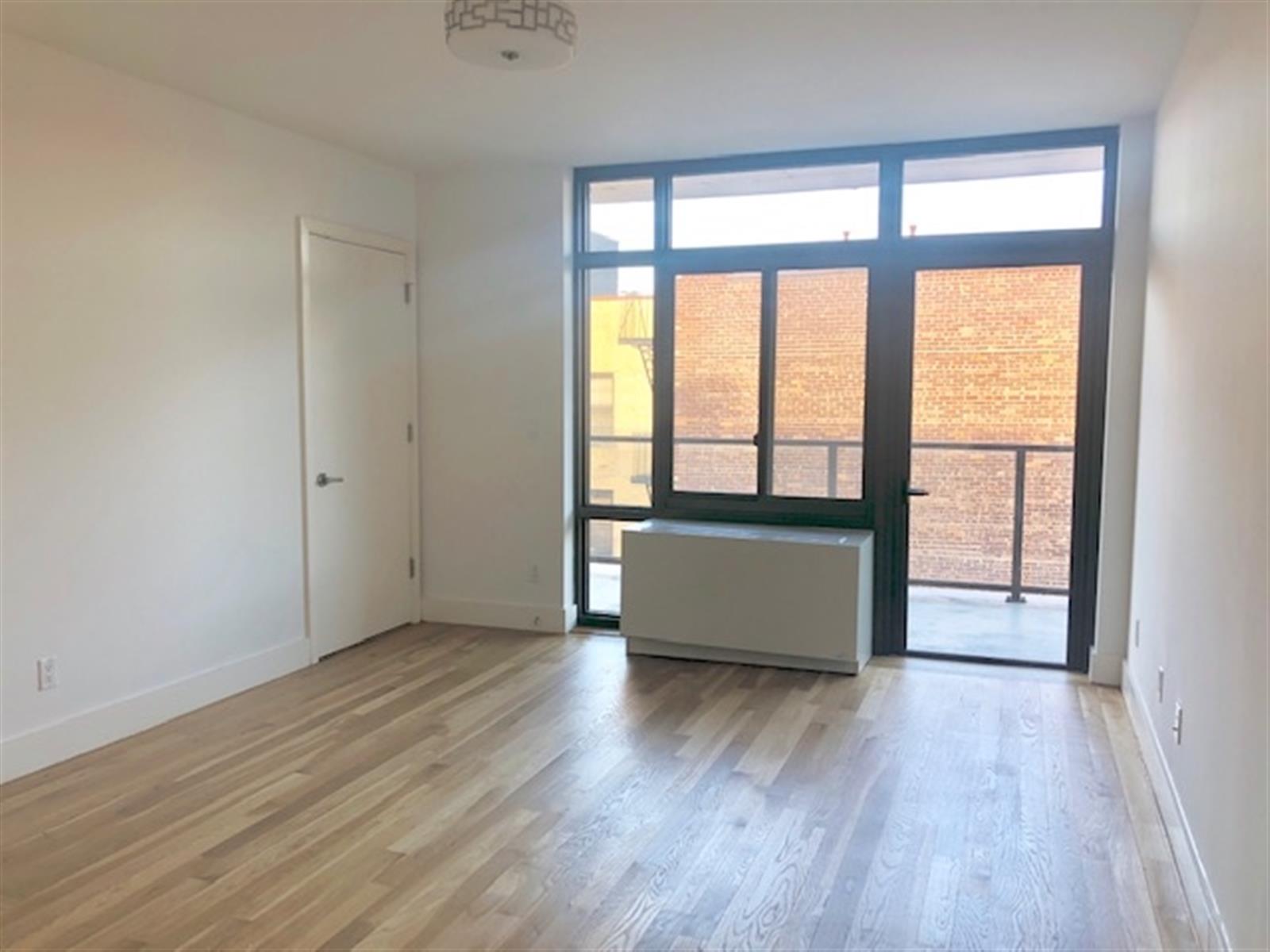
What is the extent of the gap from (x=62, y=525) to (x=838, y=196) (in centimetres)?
384

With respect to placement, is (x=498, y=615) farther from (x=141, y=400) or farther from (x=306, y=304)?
(x=141, y=400)

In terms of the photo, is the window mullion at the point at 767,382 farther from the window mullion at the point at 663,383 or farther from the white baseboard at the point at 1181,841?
the white baseboard at the point at 1181,841

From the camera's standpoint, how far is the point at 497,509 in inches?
217

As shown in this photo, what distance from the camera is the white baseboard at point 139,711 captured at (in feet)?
11.1

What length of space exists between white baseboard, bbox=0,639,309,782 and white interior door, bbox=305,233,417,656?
0.32 m

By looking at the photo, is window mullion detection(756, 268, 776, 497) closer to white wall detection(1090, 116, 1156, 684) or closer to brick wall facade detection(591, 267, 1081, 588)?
brick wall facade detection(591, 267, 1081, 588)

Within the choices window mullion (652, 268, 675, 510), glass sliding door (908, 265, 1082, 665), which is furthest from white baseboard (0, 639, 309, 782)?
glass sliding door (908, 265, 1082, 665)

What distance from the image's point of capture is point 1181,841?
2.77 meters

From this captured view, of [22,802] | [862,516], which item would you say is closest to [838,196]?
[862,516]

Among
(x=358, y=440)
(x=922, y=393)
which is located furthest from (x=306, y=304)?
(x=922, y=393)

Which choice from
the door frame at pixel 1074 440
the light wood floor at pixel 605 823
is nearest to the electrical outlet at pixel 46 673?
the light wood floor at pixel 605 823

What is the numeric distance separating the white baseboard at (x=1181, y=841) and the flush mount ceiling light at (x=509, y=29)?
2696 mm

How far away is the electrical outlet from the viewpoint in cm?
343

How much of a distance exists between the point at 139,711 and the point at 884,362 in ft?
12.3
